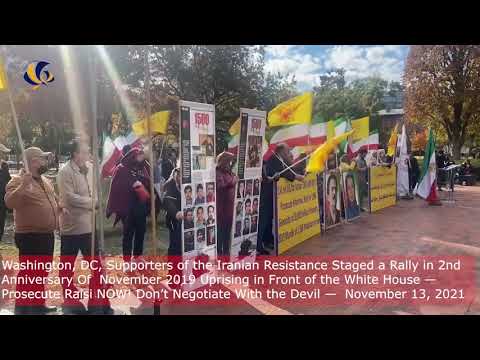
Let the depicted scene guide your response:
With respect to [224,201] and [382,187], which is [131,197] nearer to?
[224,201]

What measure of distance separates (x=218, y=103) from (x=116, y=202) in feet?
16.2

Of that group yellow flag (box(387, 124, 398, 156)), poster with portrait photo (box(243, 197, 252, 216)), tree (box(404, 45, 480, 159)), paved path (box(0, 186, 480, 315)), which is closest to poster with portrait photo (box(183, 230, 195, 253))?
paved path (box(0, 186, 480, 315))

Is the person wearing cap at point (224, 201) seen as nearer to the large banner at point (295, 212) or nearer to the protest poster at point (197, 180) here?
the protest poster at point (197, 180)

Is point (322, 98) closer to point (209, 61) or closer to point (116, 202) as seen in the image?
point (209, 61)

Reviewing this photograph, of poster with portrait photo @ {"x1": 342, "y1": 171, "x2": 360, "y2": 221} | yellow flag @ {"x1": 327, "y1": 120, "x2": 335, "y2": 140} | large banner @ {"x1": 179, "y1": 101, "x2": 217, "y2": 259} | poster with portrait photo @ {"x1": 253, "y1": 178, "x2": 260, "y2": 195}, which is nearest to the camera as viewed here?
large banner @ {"x1": 179, "y1": 101, "x2": 217, "y2": 259}

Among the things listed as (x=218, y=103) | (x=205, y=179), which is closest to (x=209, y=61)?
(x=218, y=103)

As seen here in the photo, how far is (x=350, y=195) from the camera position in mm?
8234

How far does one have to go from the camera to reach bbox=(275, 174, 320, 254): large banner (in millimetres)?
5375

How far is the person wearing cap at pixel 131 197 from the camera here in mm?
4555

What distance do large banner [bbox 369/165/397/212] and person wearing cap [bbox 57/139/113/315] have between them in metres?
6.72

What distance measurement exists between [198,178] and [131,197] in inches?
38.8

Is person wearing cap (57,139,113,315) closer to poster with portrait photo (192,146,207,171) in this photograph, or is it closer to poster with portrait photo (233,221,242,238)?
poster with portrait photo (192,146,207,171)

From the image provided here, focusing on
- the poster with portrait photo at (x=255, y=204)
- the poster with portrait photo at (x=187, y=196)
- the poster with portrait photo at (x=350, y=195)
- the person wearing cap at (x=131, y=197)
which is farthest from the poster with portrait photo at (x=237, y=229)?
the poster with portrait photo at (x=350, y=195)

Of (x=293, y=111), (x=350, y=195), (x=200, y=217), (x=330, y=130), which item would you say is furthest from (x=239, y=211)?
(x=350, y=195)
